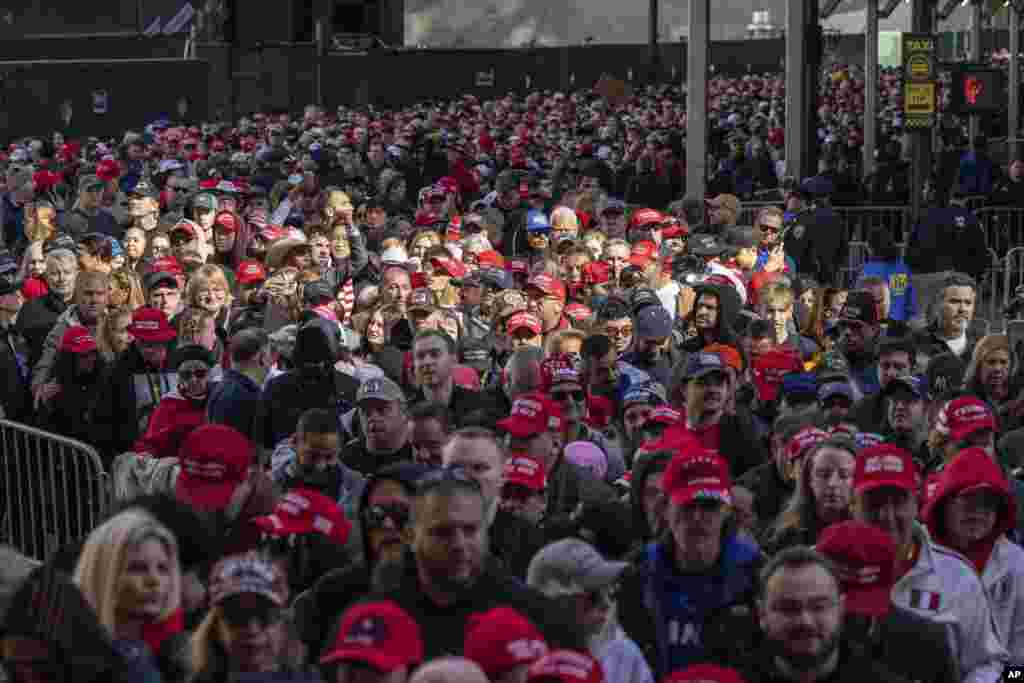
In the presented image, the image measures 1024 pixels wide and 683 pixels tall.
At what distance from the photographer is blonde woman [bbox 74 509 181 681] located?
6480mm

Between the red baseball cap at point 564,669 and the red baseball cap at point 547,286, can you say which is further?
the red baseball cap at point 547,286

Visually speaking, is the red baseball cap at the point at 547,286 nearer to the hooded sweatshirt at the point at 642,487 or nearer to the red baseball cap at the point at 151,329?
the red baseball cap at the point at 151,329

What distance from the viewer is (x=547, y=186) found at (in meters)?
26.4

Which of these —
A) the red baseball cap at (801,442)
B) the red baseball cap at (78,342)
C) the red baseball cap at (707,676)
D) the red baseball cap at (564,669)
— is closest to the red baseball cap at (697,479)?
the red baseball cap at (801,442)

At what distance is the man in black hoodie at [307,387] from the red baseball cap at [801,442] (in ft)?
9.84

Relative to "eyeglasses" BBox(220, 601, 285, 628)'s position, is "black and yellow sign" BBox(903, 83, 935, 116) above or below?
above

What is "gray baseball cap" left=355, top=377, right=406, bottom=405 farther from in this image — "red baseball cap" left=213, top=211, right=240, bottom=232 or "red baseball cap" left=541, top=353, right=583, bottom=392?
"red baseball cap" left=213, top=211, right=240, bottom=232

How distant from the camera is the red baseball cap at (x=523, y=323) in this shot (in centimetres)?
1348

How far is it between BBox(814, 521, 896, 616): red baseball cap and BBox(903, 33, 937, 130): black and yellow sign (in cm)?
1613

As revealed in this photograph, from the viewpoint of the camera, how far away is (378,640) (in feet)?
19.1

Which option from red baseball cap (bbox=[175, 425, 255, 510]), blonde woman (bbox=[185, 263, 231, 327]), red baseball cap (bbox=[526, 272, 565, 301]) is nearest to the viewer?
red baseball cap (bbox=[175, 425, 255, 510])

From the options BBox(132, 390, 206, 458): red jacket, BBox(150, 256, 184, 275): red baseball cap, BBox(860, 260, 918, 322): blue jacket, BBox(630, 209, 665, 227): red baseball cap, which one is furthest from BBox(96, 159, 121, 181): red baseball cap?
BBox(132, 390, 206, 458): red jacket

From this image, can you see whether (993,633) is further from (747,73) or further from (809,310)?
(747,73)

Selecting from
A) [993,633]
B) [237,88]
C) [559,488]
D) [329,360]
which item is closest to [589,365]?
[329,360]
